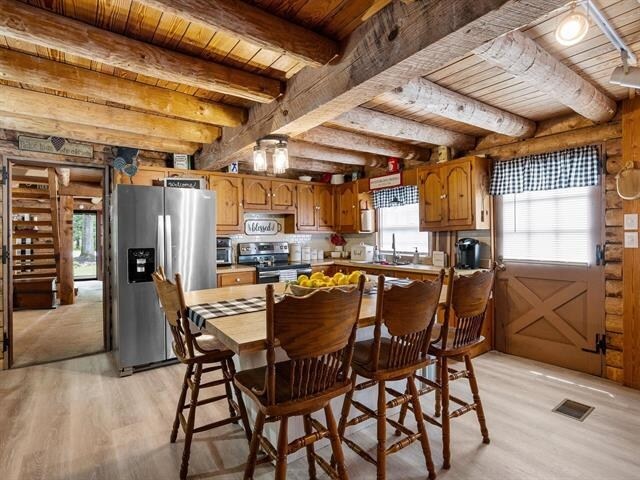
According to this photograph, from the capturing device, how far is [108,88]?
2.39m

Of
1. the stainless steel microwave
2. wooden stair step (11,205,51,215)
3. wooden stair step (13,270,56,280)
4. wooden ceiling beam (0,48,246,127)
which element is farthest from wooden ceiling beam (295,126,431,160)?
wooden stair step (13,270,56,280)

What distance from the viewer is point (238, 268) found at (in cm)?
439

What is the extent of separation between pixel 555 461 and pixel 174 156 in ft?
14.3

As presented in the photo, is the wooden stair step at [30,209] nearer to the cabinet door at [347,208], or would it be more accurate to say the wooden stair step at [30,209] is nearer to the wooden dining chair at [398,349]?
the cabinet door at [347,208]

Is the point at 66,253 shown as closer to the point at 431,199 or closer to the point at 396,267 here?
the point at 396,267

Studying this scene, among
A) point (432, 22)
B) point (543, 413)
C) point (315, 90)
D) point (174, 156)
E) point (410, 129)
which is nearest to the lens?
point (432, 22)

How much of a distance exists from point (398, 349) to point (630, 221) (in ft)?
A: 8.30

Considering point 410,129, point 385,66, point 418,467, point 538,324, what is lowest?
point 418,467

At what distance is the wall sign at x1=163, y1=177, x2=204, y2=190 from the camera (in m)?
4.06

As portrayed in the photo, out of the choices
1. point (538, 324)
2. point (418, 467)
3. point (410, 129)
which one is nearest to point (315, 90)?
point (410, 129)

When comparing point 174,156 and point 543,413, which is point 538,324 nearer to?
point 543,413

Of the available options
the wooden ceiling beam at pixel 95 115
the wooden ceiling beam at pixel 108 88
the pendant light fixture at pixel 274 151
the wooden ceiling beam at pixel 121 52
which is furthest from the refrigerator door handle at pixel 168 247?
the wooden ceiling beam at pixel 121 52

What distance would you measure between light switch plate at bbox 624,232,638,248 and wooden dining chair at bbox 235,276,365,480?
280 centimetres

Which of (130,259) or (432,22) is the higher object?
(432,22)
